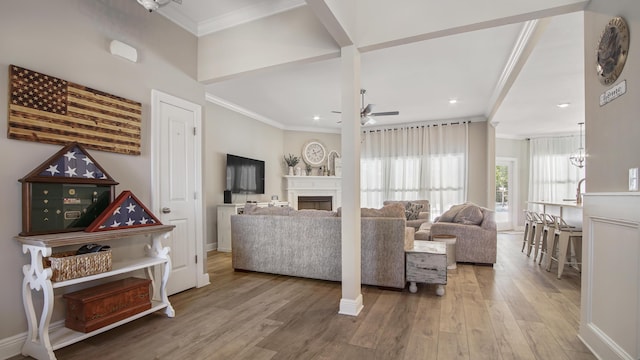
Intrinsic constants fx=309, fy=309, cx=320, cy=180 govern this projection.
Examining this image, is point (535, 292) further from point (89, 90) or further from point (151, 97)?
point (89, 90)

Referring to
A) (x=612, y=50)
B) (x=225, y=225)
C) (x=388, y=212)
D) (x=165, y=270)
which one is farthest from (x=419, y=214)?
(x=165, y=270)

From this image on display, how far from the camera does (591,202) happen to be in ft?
7.13

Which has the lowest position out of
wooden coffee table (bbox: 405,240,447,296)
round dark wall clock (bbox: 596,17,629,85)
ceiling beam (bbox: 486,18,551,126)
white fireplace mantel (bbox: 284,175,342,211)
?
wooden coffee table (bbox: 405,240,447,296)

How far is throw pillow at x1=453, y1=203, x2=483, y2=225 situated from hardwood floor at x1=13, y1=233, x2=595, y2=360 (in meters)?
1.15

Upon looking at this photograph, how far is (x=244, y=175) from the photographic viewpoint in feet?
21.5

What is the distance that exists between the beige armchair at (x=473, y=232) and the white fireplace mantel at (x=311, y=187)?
11.9 ft

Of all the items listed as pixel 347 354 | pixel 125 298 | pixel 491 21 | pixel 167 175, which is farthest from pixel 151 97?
pixel 491 21

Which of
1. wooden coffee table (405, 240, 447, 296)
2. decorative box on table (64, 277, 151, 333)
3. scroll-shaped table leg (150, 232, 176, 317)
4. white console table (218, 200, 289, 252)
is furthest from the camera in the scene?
white console table (218, 200, 289, 252)

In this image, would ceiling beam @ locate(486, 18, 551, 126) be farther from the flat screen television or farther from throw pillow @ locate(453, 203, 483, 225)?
the flat screen television

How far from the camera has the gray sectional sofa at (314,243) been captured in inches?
136

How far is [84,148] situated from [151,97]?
862mm

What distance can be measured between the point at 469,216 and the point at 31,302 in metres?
5.06

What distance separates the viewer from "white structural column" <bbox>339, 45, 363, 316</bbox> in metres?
2.83

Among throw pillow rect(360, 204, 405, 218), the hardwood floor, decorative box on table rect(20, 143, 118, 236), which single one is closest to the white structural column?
the hardwood floor
